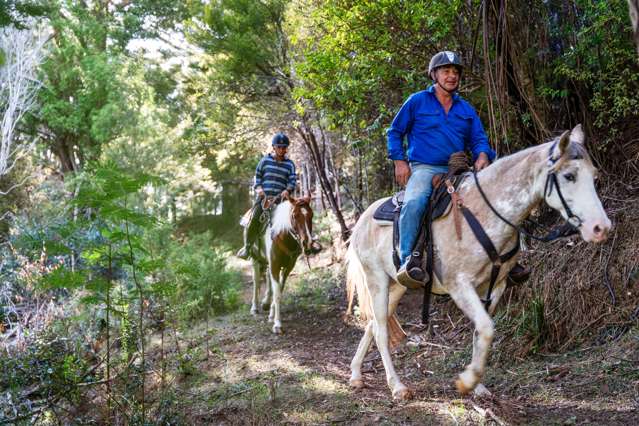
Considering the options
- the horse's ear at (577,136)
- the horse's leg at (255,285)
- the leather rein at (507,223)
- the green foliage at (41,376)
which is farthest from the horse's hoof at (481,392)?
the horse's leg at (255,285)

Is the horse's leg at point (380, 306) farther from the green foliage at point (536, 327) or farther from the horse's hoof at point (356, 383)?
the green foliage at point (536, 327)

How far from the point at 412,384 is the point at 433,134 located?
2702 mm

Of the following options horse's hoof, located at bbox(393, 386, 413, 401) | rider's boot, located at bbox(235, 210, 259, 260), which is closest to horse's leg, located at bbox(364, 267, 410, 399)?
horse's hoof, located at bbox(393, 386, 413, 401)

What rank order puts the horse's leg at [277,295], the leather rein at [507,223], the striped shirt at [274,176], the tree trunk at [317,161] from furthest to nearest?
the tree trunk at [317,161] → the striped shirt at [274,176] → the horse's leg at [277,295] → the leather rein at [507,223]

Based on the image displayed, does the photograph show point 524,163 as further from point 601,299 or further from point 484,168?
point 601,299

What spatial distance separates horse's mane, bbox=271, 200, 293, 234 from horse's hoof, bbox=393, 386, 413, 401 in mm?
4559

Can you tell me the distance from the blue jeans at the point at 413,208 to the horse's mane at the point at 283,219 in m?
4.48

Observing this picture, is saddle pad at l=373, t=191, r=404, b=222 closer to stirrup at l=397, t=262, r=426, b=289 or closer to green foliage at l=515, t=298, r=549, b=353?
stirrup at l=397, t=262, r=426, b=289

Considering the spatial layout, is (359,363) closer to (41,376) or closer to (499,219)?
(499,219)

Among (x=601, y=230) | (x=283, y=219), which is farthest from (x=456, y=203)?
(x=283, y=219)

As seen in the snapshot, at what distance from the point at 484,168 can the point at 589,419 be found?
219 cm

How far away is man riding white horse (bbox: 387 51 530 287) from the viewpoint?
4895 millimetres

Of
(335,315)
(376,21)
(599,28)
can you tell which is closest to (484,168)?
(599,28)

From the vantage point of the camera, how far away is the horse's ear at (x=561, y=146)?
379 cm
